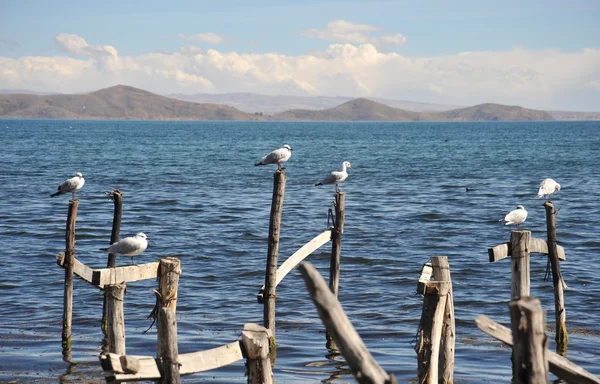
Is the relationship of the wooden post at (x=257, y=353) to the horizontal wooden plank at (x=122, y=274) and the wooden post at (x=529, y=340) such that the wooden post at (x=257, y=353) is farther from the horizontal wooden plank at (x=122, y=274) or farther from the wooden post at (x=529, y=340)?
the horizontal wooden plank at (x=122, y=274)

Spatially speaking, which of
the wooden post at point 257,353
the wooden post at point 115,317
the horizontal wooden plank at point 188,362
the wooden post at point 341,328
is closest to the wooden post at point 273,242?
the wooden post at point 115,317

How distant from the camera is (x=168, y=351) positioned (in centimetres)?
732

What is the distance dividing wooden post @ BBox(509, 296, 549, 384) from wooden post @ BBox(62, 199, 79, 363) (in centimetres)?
839

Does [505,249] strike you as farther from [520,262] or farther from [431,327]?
[431,327]

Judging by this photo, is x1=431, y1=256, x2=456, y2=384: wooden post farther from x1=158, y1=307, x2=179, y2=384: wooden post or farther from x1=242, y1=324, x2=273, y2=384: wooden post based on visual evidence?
x1=158, y1=307, x2=179, y2=384: wooden post

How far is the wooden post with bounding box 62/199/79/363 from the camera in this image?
12500mm

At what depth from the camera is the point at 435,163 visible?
235 feet

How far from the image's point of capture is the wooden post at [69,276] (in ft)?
41.0

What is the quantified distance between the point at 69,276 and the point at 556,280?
805cm

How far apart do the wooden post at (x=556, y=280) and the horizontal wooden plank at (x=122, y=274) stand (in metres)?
6.43

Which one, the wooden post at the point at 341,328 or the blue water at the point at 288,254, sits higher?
the wooden post at the point at 341,328

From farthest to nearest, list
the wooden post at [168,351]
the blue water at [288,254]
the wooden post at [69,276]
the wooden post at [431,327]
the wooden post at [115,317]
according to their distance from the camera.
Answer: the blue water at [288,254] → the wooden post at [69,276] → the wooden post at [115,317] → the wooden post at [431,327] → the wooden post at [168,351]

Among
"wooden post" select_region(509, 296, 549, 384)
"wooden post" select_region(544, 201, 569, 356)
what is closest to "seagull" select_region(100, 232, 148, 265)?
"wooden post" select_region(544, 201, 569, 356)

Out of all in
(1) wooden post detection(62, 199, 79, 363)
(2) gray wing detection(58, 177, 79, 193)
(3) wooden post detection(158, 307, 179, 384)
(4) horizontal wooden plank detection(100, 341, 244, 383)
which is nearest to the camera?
(4) horizontal wooden plank detection(100, 341, 244, 383)
